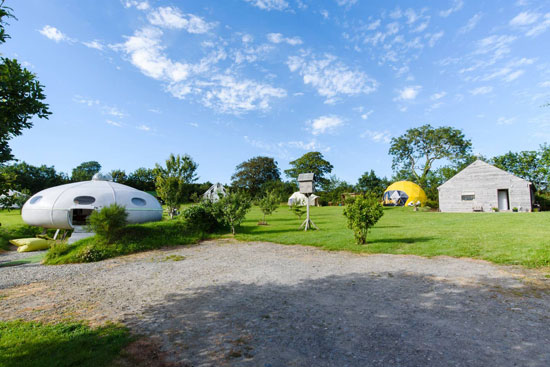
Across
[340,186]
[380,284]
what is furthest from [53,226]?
[340,186]

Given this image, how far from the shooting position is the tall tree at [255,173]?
66750 mm

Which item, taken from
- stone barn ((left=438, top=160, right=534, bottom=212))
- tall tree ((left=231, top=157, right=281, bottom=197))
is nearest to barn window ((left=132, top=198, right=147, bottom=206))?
stone barn ((left=438, top=160, right=534, bottom=212))

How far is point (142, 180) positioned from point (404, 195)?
157 ft

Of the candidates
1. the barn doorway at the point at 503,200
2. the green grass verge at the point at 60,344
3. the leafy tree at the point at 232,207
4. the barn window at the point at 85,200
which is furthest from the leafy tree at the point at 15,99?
the barn doorway at the point at 503,200

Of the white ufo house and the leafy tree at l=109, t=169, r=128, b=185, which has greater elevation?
the leafy tree at l=109, t=169, r=128, b=185

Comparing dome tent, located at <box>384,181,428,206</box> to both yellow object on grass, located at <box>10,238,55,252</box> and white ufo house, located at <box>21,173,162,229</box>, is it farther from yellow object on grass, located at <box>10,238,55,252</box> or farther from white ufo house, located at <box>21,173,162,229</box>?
yellow object on grass, located at <box>10,238,55,252</box>

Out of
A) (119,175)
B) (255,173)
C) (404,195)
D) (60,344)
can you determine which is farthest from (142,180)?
(60,344)

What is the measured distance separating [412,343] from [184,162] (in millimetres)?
21292

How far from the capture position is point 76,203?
560 inches

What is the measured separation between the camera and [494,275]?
5879 millimetres

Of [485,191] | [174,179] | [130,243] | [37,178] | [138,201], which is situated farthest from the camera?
[37,178]

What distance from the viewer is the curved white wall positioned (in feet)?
45.5

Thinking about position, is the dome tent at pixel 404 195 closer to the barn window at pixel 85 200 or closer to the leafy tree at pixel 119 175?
the barn window at pixel 85 200

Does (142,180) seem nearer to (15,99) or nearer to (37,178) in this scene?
(37,178)
